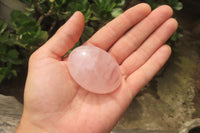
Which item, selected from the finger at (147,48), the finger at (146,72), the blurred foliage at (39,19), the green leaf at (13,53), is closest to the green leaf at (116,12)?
the blurred foliage at (39,19)

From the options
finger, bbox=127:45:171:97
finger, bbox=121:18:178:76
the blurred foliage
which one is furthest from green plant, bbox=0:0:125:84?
finger, bbox=127:45:171:97

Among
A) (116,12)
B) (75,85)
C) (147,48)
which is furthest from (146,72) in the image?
(116,12)

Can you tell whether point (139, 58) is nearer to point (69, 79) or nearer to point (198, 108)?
point (69, 79)

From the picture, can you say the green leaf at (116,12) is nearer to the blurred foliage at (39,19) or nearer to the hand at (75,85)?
the blurred foliage at (39,19)

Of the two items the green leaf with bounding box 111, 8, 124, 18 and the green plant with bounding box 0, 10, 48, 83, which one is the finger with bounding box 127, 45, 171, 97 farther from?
the green plant with bounding box 0, 10, 48, 83

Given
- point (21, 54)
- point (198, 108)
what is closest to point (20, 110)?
point (21, 54)
